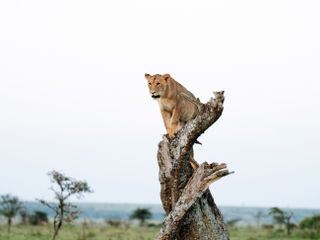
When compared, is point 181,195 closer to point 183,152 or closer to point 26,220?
point 183,152

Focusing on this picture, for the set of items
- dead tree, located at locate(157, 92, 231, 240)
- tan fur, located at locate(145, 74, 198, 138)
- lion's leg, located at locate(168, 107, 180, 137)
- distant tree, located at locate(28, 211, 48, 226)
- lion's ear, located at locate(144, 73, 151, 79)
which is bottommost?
dead tree, located at locate(157, 92, 231, 240)

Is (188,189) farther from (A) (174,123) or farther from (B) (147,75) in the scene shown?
(B) (147,75)

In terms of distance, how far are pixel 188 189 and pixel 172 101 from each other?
53.5 inches

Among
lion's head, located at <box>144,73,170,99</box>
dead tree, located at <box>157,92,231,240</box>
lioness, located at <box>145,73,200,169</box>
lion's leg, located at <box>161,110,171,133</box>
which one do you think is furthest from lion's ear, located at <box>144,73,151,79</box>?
dead tree, located at <box>157,92,231,240</box>

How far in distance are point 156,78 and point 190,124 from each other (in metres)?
0.87

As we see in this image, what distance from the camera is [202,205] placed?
1079 centimetres

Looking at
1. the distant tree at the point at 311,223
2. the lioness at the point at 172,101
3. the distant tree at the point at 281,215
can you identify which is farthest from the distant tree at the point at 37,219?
the lioness at the point at 172,101

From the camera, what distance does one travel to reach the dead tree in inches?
410

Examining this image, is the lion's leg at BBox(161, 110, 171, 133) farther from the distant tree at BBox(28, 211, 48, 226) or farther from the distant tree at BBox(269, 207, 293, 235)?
the distant tree at BBox(28, 211, 48, 226)

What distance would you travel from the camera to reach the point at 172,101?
34.6 ft

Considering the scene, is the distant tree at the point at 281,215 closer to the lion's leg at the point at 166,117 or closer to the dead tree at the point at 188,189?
the dead tree at the point at 188,189

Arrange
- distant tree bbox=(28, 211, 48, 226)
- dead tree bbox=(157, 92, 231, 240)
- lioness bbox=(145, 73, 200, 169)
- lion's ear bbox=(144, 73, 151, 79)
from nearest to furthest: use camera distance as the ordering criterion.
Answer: dead tree bbox=(157, 92, 231, 240) → lioness bbox=(145, 73, 200, 169) → lion's ear bbox=(144, 73, 151, 79) → distant tree bbox=(28, 211, 48, 226)

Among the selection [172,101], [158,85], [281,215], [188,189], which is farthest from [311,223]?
[158,85]

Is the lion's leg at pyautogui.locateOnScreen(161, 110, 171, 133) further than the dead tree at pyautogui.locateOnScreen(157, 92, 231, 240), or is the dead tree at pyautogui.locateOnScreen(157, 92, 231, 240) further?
the lion's leg at pyautogui.locateOnScreen(161, 110, 171, 133)
